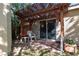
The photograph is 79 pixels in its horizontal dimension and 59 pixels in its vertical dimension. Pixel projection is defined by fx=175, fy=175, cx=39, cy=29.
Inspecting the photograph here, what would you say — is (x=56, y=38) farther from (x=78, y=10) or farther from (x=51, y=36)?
(x=78, y=10)

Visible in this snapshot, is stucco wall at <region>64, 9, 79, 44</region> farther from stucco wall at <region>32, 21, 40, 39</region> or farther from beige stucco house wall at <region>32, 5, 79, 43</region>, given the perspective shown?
stucco wall at <region>32, 21, 40, 39</region>

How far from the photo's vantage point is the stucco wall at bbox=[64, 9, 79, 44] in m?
12.3

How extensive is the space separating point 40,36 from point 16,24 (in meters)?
3.68

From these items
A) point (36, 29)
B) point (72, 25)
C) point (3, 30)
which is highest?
point (72, 25)

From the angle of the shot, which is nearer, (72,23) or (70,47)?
(70,47)

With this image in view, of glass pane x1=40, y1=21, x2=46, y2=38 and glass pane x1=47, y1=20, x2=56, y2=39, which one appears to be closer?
glass pane x1=47, y1=20, x2=56, y2=39

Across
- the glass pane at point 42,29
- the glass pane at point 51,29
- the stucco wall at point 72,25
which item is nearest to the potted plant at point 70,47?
the stucco wall at point 72,25

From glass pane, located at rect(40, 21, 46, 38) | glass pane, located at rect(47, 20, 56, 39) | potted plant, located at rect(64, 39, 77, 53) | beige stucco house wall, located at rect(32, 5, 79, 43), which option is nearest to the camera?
potted plant, located at rect(64, 39, 77, 53)

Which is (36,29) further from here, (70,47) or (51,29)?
(70,47)

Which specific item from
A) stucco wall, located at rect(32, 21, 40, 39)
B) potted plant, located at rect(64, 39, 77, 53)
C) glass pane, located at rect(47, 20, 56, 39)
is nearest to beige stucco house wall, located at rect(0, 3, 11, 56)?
potted plant, located at rect(64, 39, 77, 53)

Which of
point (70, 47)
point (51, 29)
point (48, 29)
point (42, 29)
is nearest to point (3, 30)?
point (70, 47)

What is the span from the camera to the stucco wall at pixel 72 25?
12.3 m

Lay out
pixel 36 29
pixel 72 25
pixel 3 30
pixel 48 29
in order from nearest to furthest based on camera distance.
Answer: pixel 3 30 < pixel 72 25 < pixel 48 29 < pixel 36 29

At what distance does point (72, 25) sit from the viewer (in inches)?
502
